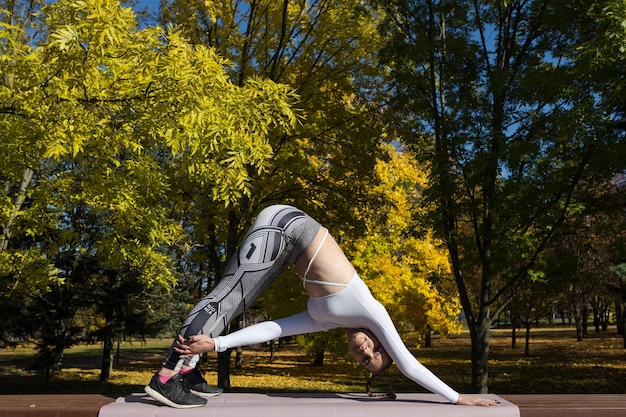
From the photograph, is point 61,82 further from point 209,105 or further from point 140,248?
point 140,248

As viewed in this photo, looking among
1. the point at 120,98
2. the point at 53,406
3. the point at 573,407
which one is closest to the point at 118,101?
the point at 120,98

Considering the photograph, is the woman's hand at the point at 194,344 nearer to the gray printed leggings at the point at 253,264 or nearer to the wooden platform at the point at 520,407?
the gray printed leggings at the point at 253,264

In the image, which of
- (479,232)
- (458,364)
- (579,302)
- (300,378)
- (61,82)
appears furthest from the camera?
(579,302)

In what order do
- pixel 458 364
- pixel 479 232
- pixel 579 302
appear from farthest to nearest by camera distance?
pixel 579 302 → pixel 458 364 → pixel 479 232

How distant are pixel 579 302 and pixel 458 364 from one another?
1066 centimetres

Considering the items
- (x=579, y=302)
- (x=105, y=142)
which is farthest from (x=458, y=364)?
(x=105, y=142)

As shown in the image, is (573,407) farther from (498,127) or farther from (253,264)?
(498,127)

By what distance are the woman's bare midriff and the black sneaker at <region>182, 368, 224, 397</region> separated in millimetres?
916

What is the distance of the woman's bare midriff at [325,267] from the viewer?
331cm

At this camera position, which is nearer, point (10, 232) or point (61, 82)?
point (61, 82)

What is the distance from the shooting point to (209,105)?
5.64 metres

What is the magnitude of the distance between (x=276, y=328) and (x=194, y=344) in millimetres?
538

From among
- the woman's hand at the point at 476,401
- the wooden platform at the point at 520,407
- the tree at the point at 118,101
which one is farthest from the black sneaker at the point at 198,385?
the tree at the point at 118,101

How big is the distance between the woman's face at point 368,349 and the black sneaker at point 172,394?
99 centimetres
